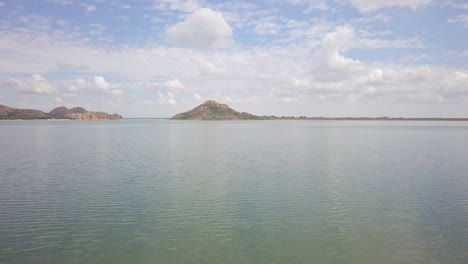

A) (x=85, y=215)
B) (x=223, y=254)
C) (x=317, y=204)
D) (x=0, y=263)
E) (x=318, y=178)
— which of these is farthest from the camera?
(x=318, y=178)

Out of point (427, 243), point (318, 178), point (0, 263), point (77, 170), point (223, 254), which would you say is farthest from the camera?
point (77, 170)

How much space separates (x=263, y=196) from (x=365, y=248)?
13.9 metres

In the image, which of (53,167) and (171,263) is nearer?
(171,263)

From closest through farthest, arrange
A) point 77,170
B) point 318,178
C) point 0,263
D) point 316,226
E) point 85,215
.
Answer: point 0,263 < point 316,226 < point 85,215 < point 318,178 < point 77,170

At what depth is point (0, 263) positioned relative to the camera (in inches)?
715

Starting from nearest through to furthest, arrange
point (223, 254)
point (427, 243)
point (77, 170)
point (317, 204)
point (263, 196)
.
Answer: point (223, 254) → point (427, 243) → point (317, 204) → point (263, 196) → point (77, 170)

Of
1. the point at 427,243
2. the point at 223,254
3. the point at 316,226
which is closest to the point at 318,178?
the point at 316,226

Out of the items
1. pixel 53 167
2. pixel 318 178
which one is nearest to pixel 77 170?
pixel 53 167

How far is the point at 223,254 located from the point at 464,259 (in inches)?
563

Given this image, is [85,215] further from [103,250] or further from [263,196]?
[263,196]

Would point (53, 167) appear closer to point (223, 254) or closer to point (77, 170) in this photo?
point (77, 170)

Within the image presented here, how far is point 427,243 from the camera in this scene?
2116 centimetres

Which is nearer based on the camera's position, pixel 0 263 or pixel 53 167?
pixel 0 263

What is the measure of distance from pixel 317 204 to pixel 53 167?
4173cm
